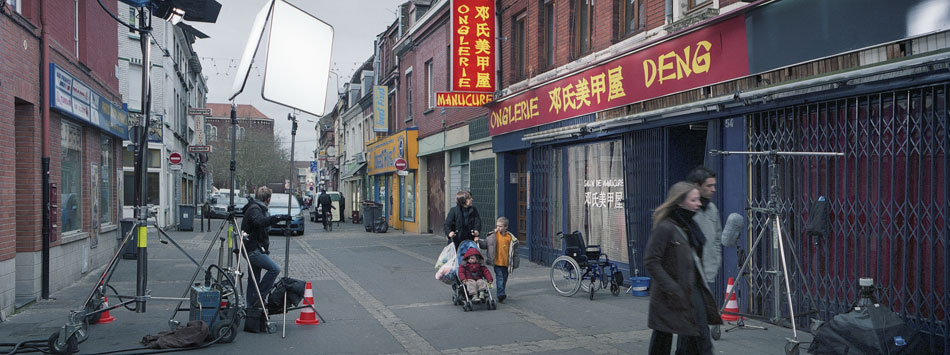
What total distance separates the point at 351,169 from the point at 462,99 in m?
25.3

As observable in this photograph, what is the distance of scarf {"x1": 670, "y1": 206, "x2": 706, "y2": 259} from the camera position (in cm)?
486

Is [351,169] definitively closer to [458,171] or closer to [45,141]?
[458,171]

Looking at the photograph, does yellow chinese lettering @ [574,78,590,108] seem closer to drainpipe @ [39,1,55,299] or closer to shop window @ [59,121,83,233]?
drainpipe @ [39,1,55,299]

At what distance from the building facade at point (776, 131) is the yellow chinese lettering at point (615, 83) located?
3 centimetres

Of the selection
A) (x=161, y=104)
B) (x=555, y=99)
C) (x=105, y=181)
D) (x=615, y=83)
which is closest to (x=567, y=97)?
(x=555, y=99)

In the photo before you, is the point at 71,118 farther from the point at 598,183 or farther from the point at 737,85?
the point at 737,85

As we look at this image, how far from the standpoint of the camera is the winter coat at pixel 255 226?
7789 millimetres

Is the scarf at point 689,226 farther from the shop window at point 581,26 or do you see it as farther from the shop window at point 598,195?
the shop window at point 581,26

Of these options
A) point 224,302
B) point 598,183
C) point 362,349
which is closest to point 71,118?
point 224,302

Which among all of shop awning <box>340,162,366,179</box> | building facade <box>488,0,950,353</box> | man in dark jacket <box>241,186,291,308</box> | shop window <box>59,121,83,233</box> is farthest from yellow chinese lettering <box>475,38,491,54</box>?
shop awning <box>340,162,366,179</box>

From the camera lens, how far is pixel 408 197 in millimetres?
26500

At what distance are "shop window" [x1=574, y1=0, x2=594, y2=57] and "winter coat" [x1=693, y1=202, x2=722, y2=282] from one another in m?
7.34

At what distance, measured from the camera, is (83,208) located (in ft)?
40.5

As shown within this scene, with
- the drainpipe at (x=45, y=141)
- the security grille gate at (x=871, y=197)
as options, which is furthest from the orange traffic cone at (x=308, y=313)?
the security grille gate at (x=871, y=197)
